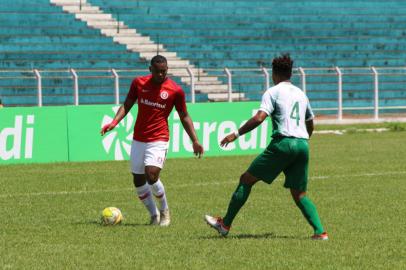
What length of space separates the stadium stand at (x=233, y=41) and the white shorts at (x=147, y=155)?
21.8 metres

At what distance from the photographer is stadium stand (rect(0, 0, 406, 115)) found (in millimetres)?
35812

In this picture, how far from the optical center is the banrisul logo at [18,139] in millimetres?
21031

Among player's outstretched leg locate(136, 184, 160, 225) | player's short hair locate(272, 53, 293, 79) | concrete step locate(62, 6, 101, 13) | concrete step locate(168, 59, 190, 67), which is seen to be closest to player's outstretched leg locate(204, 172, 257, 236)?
player's short hair locate(272, 53, 293, 79)

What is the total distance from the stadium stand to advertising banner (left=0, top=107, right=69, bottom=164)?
11.4 metres

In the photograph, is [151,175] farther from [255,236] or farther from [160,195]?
[255,236]

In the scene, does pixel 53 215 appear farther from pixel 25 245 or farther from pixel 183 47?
pixel 183 47

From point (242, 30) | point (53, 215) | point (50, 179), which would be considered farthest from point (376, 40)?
point (53, 215)

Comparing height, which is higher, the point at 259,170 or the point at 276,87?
the point at 276,87

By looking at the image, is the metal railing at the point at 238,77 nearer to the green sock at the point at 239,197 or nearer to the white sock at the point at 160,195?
the white sock at the point at 160,195

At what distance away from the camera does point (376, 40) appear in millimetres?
43781

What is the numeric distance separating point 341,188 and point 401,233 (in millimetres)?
5285

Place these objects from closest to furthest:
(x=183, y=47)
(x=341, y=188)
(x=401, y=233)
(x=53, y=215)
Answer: (x=401, y=233) → (x=53, y=215) → (x=341, y=188) → (x=183, y=47)

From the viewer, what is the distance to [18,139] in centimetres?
2119

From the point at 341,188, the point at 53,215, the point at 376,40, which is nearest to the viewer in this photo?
the point at 53,215
